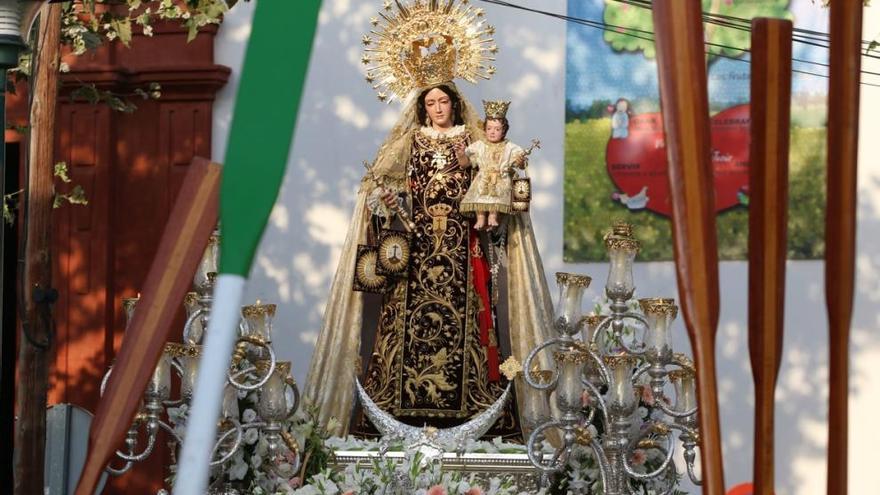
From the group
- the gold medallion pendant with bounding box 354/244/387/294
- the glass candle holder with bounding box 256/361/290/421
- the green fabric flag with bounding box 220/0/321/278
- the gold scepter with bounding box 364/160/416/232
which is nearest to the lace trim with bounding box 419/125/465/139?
the gold scepter with bounding box 364/160/416/232

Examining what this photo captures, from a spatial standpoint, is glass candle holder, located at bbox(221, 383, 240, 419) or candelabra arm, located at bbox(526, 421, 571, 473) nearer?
candelabra arm, located at bbox(526, 421, 571, 473)

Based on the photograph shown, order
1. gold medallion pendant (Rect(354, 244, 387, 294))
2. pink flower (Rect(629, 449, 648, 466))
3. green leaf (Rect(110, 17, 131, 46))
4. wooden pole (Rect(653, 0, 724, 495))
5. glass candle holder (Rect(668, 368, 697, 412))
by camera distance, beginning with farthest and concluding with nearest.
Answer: green leaf (Rect(110, 17, 131, 46)) → gold medallion pendant (Rect(354, 244, 387, 294)) → pink flower (Rect(629, 449, 648, 466)) → glass candle holder (Rect(668, 368, 697, 412)) → wooden pole (Rect(653, 0, 724, 495))

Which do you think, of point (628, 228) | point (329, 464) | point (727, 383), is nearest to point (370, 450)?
point (329, 464)

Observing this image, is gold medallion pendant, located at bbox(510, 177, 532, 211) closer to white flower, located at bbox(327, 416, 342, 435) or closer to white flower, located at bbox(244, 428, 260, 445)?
white flower, located at bbox(327, 416, 342, 435)

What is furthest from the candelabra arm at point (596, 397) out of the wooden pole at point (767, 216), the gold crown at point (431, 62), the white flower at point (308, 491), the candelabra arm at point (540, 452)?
the wooden pole at point (767, 216)

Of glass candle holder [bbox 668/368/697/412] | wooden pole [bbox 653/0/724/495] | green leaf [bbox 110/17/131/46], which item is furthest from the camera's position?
green leaf [bbox 110/17/131/46]

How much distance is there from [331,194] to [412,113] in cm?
327

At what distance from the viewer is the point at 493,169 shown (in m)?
9.04

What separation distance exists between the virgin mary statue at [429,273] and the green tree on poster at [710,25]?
3.01 metres

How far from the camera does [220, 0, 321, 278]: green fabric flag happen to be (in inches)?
124

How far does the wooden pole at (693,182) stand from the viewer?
3527 millimetres

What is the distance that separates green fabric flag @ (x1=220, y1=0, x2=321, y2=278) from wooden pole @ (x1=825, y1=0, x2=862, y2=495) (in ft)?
3.46

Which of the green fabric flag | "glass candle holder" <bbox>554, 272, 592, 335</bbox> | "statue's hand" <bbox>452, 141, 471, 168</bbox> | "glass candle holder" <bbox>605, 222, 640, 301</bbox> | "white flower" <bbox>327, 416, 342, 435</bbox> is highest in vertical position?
"statue's hand" <bbox>452, 141, 471, 168</bbox>

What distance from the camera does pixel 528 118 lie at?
491 inches
